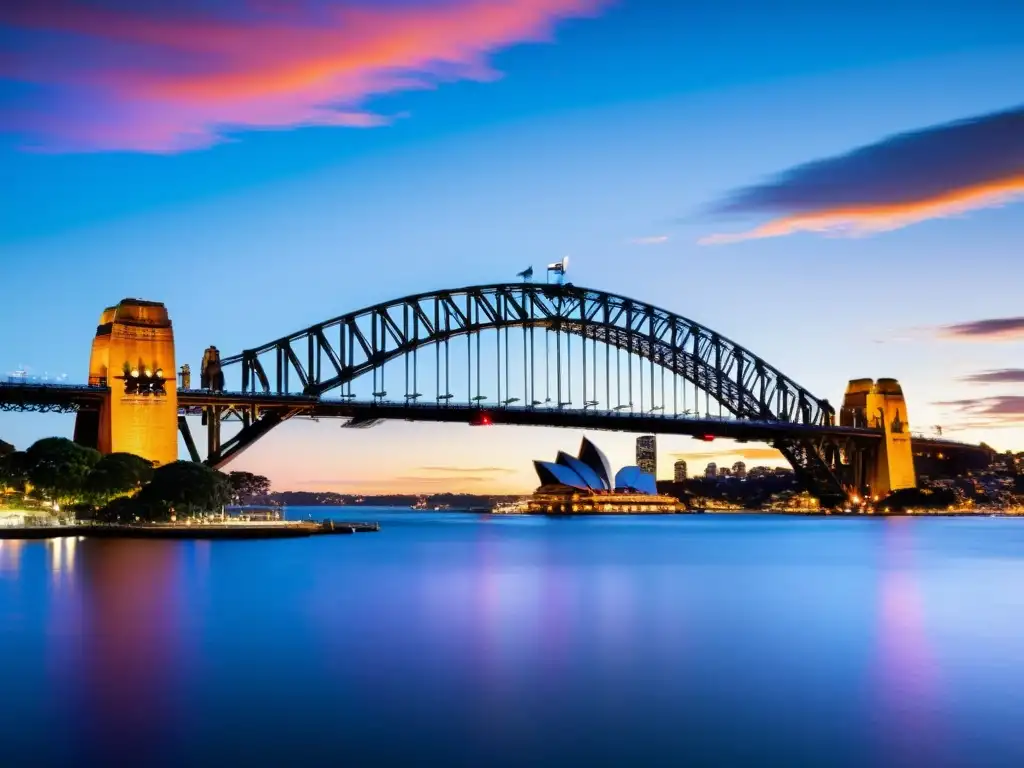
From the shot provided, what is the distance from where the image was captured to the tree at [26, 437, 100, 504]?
66.6 metres

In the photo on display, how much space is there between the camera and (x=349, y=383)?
293ft

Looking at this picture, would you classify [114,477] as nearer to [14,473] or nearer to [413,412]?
[14,473]

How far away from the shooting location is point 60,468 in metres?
66.8

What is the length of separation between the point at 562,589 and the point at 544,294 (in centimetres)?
6281

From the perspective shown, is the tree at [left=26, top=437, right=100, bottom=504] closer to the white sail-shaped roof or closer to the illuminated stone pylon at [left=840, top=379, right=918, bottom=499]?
the illuminated stone pylon at [left=840, top=379, right=918, bottom=499]

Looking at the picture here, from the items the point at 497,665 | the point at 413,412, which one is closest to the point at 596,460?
the point at 413,412

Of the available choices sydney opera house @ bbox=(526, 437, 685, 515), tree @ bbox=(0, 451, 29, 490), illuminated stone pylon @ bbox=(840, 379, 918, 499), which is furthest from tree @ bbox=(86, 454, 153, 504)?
sydney opera house @ bbox=(526, 437, 685, 515)

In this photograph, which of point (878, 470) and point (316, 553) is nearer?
point (316, 553)

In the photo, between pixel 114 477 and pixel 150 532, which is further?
pixel 114 477

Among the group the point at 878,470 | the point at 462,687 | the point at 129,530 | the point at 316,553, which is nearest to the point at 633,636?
the point at 462,687

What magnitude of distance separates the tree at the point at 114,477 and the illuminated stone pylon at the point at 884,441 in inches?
3140

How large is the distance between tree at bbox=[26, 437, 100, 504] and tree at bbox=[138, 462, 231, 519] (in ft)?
10.0

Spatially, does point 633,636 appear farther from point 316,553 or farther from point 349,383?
point 349,383

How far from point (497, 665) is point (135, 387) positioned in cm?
5079
